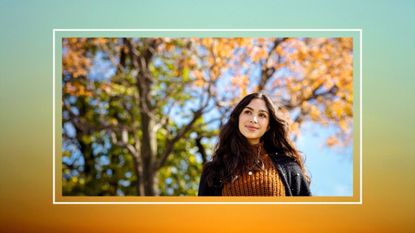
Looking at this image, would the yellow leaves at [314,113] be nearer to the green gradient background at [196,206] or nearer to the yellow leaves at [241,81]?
the yellow leaves at [241,81]

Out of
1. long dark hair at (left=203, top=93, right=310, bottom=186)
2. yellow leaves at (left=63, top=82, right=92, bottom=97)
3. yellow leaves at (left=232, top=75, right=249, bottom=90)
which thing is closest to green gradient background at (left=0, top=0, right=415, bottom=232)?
long dark hair at (left=203, top=93, right=310, bottom=186)

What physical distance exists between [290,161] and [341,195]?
24.0 inches

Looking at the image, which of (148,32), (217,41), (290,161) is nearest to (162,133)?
(217,41)

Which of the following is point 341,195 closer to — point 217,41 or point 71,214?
point 217,41

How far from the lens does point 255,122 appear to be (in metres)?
4.39

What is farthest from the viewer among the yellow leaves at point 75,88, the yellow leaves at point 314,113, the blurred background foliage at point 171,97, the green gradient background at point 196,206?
the yellow leaves at point 75,88

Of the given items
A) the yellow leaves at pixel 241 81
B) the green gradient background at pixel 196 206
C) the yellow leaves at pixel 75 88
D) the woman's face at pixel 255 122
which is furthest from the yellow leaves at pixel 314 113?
the yellow leaves at pixel 75 88

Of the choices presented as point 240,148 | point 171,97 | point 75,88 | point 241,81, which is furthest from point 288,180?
point 75,88

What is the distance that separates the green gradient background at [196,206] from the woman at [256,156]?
314 millimetres

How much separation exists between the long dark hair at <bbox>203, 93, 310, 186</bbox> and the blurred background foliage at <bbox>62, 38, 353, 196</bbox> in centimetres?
68

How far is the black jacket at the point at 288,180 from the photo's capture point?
433cm

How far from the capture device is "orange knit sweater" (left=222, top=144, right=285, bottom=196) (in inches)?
172

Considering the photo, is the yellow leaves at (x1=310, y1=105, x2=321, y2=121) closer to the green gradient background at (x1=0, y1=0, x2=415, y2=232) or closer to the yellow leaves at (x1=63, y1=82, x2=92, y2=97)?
the green gradient background at (x1=0, y1=0, x2=415, y2=232)

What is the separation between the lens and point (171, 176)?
6254mm
